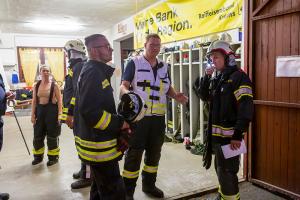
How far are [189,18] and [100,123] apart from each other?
12.5ft

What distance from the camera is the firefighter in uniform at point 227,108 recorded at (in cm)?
219

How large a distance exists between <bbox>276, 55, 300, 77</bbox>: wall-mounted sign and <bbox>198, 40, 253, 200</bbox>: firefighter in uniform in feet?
2.32

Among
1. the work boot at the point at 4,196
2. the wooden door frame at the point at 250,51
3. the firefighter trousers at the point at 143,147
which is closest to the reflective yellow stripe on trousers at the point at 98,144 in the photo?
the firefighter trousers at the point at 143,147

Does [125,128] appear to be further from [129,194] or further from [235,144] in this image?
[129,194]

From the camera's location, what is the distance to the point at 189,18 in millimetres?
5027

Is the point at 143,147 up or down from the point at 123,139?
down

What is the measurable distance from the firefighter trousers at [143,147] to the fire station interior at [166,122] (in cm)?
37

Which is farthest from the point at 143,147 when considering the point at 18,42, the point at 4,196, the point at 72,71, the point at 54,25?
the point at 18,42

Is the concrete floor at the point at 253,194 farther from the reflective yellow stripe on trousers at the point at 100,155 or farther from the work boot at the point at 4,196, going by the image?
the work boot at the point at 4,196

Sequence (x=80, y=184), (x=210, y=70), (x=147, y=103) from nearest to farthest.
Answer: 1. (x=210, y=70)
2. (x=147, y=103)
3. (x=80, y=184)

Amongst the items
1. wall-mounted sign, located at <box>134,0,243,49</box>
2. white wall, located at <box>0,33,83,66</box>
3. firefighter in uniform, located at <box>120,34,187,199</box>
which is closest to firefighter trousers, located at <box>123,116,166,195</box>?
firefighter in uniform, located at <box>120,34,187,199</box>

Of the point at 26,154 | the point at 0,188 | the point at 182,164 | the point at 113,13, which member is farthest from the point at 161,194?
the point at 113,13

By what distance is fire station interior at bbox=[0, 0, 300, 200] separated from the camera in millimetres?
3076

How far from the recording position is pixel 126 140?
1.92 metres
